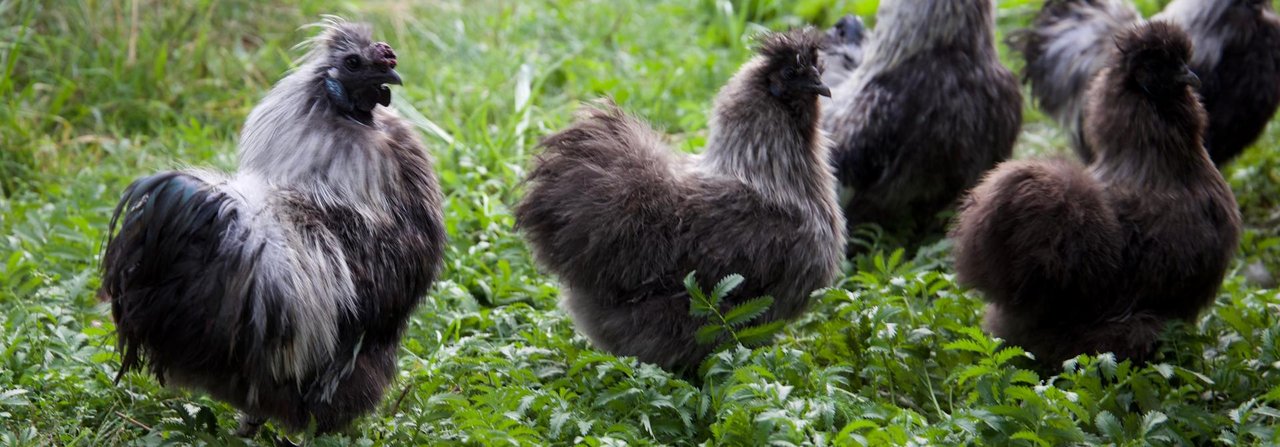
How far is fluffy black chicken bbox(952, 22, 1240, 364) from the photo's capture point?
4758 mm

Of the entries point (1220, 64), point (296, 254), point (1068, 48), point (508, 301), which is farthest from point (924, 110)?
point (296, 254)

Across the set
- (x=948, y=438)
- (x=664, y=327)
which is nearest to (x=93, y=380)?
(x=664, y=327)

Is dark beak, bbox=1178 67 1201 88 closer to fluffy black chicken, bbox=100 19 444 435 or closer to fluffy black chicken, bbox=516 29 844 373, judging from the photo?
fluffy black chicken, bbox=516 29 844 373

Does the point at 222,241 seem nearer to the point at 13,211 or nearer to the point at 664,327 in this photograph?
the point at 664,327

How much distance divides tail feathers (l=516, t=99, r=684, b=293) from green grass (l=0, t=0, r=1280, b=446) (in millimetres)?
343

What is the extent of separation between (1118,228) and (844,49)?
216 cm

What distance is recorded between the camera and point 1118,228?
189 inches

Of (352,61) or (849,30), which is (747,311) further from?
(849,30)

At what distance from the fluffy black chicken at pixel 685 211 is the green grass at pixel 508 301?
8.2 inches

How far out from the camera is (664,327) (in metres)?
4.62

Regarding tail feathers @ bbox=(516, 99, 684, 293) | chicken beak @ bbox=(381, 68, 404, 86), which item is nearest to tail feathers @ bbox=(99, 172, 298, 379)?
chicken beak @ bbox=(381, 68, 404, 86)

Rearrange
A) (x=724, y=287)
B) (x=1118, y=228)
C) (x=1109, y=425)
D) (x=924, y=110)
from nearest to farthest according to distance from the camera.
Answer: (x=1109, y=425) < (x=724, y=287) < (x=1118, y=228) < (x=924, y=110)

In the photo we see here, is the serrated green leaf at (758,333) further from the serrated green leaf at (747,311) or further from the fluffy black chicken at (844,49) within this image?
the fluffy black chicken at (844,49)

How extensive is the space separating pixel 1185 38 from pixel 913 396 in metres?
1.85
